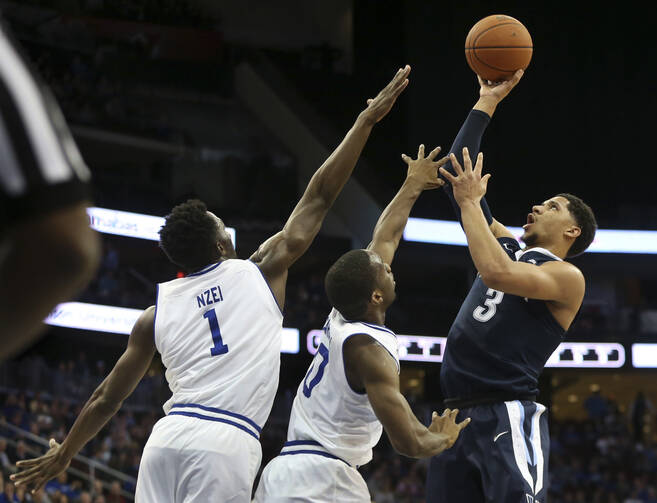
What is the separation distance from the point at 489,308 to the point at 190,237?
1.46 meters

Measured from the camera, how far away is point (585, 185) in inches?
770

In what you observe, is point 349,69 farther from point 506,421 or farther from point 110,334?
point 506,421

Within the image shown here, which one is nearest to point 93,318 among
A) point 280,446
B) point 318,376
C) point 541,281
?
point 280,446

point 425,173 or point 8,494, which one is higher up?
point 425,173

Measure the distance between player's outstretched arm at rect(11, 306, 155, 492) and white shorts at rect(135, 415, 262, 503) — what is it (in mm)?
448

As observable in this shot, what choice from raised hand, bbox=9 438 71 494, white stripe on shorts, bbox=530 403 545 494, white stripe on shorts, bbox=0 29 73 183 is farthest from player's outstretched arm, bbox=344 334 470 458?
white stripe on shorts, bbox=0 29 73 183

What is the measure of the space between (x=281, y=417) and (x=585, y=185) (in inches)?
327

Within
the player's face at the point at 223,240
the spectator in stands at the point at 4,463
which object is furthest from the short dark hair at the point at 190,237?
the spectator in stands at the point at 4,463

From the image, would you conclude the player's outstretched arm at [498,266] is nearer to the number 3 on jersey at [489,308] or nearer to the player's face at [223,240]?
the number 3 on jersey at [489,308]

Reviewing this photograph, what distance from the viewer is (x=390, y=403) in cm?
330

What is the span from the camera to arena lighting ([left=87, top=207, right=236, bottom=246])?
16.3m

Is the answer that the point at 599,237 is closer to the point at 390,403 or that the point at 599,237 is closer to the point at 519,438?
the point at 519,438

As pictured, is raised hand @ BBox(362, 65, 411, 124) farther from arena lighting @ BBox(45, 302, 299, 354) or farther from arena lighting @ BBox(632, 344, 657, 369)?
arena lighting @ BBox(632, 344, 657, 369)

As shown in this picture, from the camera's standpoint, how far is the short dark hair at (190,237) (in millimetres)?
3994
